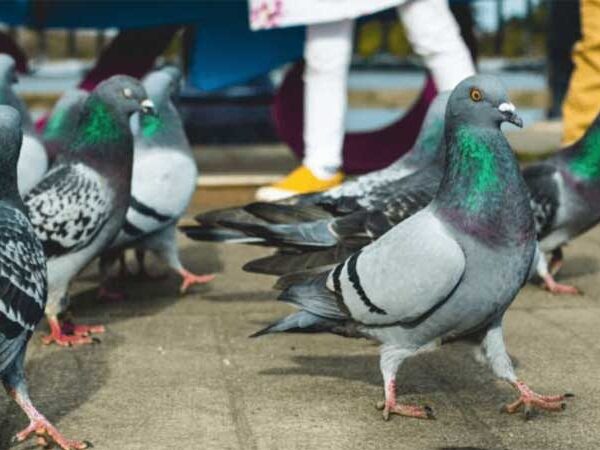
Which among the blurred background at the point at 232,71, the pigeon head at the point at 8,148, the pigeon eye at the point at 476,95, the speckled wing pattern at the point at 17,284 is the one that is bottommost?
the blurred background at the point at 232,71

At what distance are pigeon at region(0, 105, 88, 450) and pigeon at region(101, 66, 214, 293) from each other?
5.89 feet

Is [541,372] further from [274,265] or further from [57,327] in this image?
[57,327]

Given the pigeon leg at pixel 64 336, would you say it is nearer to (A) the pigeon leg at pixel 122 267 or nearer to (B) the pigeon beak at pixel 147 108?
(B) the pigeon beak at pixel 147 108

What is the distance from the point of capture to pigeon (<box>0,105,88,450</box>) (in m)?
3.48

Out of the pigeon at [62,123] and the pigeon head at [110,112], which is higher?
the pigeon head at [110,112]

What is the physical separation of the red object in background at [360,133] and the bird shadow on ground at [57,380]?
3.46 metres

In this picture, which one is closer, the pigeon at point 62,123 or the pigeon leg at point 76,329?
the pigeon leg at point 76,329

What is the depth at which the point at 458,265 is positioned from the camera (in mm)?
3691

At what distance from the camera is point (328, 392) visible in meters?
4.18

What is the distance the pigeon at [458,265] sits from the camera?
3721 millimetres

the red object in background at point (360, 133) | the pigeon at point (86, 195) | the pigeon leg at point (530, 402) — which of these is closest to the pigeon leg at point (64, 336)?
the pigeon at point (86, 195)

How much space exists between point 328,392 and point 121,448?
0.83 m

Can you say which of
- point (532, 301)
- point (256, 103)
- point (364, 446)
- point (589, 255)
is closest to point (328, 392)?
point (364, 446)

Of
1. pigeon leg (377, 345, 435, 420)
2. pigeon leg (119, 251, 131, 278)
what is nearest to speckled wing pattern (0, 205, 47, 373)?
pigeon leg (377, 345, 435, 420)
